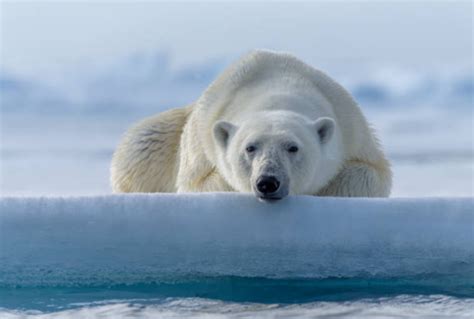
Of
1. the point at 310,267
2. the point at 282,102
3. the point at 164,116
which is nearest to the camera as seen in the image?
the point at 310,267

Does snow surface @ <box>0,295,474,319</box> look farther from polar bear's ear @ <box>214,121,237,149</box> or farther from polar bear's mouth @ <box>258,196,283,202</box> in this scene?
polar bear's ear @ <box>214,121,237,149</box>

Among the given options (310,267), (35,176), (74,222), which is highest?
(35,176)

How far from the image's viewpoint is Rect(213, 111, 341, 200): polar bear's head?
4422 millimetres

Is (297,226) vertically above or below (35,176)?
below

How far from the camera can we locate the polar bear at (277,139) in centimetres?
471

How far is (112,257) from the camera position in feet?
14.6

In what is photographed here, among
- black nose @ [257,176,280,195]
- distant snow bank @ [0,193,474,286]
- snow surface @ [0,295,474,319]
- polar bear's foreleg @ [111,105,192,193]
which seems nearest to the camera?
snow surface @ [0,295,474,319]

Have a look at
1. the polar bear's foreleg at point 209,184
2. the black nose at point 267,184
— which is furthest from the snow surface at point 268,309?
the polar bear's foreleg at point 209,184

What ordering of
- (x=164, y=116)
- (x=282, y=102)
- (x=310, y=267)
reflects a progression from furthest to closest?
(x=164, y=116), (x=282, y=102), (x=310, y=267)

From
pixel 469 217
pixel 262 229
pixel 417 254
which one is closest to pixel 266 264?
pixel 262 229

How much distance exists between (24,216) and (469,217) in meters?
2.00

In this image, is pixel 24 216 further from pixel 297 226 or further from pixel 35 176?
pixel 35 176

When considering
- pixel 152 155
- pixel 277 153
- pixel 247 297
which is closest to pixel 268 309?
pixel 247 297

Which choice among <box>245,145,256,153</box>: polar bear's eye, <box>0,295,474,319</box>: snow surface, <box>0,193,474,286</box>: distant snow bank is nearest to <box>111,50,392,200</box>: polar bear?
<box>245,145,256,153</box>: polar bear's eye
